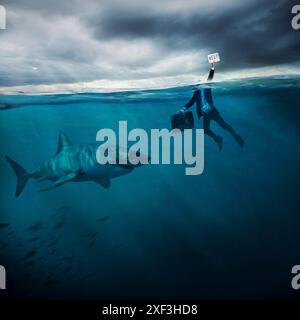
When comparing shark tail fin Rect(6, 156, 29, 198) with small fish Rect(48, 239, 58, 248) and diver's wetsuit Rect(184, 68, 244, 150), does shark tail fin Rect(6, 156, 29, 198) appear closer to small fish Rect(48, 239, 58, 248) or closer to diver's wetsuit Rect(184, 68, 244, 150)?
small fish Rect(48, 239, 58, 248)

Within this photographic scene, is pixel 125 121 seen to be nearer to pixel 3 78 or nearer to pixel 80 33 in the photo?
pixel 80 33

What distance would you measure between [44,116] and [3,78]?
1168 mm

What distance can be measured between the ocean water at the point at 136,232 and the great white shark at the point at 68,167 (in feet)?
0.34

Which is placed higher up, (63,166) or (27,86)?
(27,86)

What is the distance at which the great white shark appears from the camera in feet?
13.4

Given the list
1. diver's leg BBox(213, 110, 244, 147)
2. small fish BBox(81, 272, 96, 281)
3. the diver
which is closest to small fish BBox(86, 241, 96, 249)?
small fish BBox(81, 272, 96, 281)

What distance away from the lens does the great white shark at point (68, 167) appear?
408 centimetres

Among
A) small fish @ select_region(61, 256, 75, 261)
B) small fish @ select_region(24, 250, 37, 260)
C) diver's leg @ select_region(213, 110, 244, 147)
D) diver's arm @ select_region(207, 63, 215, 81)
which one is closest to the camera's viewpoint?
diver's arm @ select_region(207, 63, 215, 81)

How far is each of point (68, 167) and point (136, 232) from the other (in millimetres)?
1753

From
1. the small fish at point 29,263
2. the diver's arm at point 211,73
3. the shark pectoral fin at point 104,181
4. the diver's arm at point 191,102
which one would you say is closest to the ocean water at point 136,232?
the small fish at point 29,263

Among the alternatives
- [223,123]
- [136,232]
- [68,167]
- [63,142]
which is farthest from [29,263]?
[223,123]

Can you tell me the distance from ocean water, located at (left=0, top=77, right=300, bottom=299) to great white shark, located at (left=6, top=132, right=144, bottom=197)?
11 centimetres
